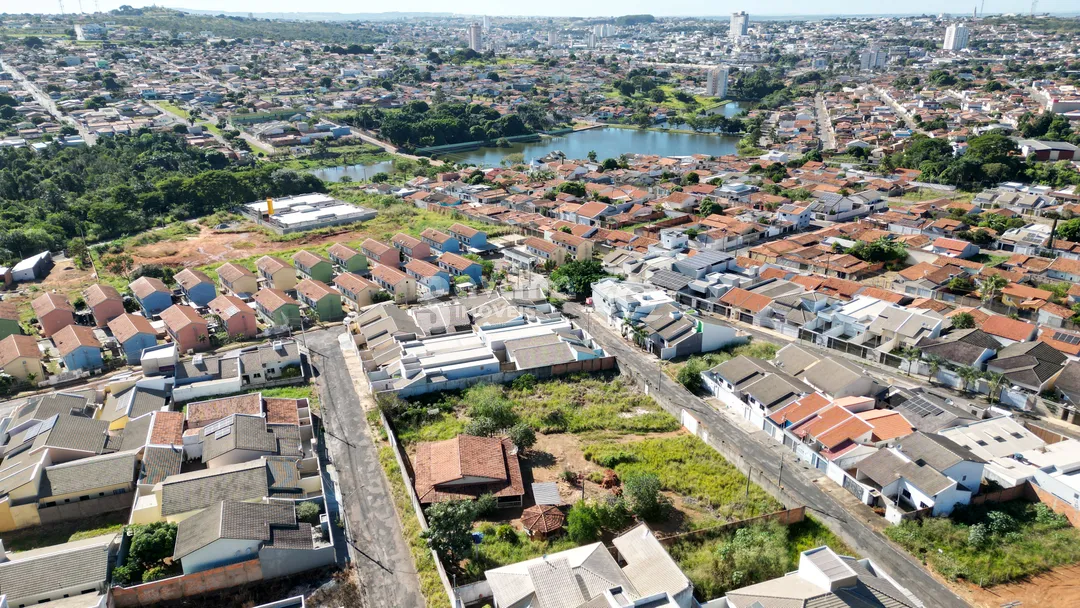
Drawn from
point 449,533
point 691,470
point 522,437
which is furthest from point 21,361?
point 691,470

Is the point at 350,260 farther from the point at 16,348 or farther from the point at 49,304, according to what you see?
the point at 16,348

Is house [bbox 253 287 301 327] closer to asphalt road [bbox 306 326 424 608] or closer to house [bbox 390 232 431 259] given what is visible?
asphalt road [bbox 306 326 424 608]

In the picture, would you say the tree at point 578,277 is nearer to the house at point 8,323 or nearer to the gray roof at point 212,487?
the gray roof at point 212,487

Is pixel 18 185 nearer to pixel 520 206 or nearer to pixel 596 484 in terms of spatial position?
pixel 520 206

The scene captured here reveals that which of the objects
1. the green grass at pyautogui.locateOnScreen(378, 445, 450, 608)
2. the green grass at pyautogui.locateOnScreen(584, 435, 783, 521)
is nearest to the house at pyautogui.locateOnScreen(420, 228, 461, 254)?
the green grass at pyautogui.locateOnScreen(378, 445, 450, 608)

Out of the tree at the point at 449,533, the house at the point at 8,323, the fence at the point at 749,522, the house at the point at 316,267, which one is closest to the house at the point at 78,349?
the house at the point at 8,323

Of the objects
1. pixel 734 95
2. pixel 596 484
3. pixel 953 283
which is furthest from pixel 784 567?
pixel 734 95
